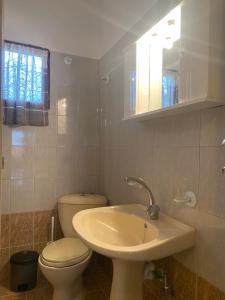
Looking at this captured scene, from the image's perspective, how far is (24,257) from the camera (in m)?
1.94

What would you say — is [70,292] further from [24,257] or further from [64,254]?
[24,257]

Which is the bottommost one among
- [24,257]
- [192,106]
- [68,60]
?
[24,257]

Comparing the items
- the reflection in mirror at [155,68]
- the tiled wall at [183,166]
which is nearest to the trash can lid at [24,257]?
the tiled wall at [183,166]

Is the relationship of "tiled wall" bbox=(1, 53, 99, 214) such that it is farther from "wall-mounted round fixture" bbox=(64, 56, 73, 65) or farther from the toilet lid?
the toilet lid

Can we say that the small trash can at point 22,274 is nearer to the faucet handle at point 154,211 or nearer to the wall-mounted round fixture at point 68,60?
the faucet handle at point 154,211

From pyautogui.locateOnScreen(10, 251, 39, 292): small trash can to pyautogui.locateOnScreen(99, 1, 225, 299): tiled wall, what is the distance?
0.85 meters

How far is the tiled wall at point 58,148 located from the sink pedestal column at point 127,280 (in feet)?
3.53

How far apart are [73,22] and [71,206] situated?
60.1 inches

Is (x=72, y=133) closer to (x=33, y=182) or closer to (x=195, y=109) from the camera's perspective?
(x=33, y=182)

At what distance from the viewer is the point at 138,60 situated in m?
1.50

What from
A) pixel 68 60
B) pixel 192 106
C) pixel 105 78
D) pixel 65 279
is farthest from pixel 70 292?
pixel 68 60

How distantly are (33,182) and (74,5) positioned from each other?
1449 millimetres

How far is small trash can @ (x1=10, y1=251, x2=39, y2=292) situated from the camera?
1.85 meters

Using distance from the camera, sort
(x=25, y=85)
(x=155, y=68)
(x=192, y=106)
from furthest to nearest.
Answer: (x=25, y=85), (x=155, y=68), (x=192, y=106)
